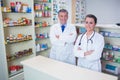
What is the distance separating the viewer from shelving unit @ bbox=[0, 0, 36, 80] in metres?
2.78

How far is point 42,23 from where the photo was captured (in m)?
3.64

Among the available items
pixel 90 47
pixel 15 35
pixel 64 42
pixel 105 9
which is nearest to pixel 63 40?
pixel 64 42

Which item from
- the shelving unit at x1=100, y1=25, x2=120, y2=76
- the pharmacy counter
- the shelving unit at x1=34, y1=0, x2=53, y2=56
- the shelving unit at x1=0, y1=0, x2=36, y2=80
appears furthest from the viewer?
the shelving unit at x1=34, y1=0, x2=53, y2=56

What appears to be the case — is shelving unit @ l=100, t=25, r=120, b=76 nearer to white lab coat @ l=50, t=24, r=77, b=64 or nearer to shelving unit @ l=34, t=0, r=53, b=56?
white lab coat @ l=50, t=24, r=77, b=64

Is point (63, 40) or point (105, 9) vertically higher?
point (105, 9)

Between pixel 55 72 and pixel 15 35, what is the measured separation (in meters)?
2.03

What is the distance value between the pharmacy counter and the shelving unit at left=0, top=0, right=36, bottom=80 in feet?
4.45

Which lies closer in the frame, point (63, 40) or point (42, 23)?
point (63, 40)

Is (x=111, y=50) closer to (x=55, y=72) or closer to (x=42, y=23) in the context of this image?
(x=55, y=72)

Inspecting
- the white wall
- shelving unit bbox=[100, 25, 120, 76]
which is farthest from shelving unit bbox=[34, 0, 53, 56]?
the white wall

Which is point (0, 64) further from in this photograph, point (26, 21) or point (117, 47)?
point (117, 47)

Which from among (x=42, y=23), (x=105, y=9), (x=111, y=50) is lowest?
(x=111, y=50)

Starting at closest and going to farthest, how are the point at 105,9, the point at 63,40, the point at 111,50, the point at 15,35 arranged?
1. the point at 63,40
2. the point at 111,50
3. the point at 15,35
4. the point at 105,9

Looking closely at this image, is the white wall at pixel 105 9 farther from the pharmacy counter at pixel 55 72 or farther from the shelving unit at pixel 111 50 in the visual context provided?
the pharmacy counter at pixel 55 72
